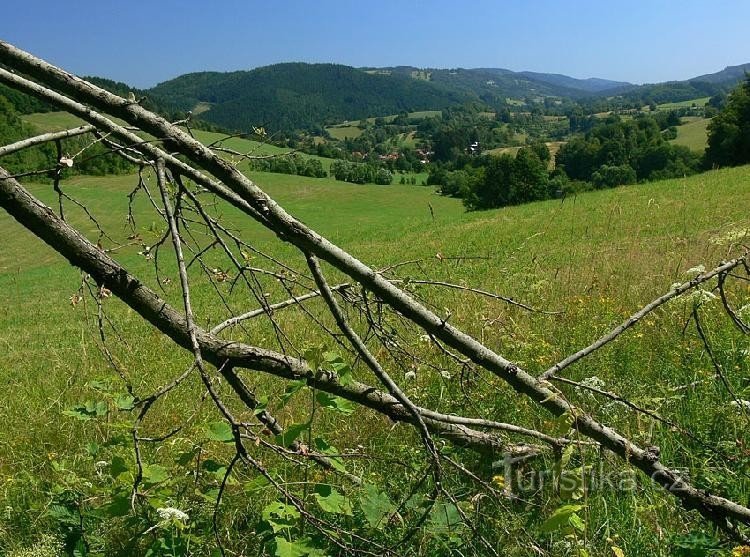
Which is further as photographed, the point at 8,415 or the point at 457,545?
the point at 8,415

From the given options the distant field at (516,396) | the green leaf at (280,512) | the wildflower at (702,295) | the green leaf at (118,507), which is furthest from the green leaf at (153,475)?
the wildflower at (702,295)

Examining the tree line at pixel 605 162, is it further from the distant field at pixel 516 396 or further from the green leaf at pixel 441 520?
the green leaf at pixel 441 520

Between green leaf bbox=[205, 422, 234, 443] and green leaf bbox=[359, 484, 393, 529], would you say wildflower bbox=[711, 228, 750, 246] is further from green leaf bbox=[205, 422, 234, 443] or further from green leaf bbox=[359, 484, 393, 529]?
green leaf bbox=[205, 422, 234, 443]

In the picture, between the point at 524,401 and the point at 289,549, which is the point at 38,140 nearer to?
the point at 289,549

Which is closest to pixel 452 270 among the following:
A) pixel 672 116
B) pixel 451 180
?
pixel 451 180

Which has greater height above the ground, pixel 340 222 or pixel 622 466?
pixel 622 466

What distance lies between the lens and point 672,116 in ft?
412

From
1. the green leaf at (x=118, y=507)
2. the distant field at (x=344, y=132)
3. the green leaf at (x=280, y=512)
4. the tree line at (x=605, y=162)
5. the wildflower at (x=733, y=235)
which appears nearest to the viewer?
the green leaf at (x=280, y=512)

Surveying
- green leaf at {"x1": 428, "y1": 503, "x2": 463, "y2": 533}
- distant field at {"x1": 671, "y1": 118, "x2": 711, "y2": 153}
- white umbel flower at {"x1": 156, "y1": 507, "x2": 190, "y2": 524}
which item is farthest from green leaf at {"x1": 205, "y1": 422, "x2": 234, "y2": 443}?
distant field at {"x1": 671, "y1": 118, "x2": 711, "y2": 153}

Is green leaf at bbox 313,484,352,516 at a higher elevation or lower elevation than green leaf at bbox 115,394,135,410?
lower

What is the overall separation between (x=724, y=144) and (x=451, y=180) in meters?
31.5

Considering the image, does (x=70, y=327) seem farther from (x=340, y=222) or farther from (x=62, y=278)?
(x=340, y=222)

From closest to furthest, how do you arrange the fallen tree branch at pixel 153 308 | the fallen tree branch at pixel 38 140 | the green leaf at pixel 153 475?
the fallen tree branch at pixel 38 140, the fallen tree branch at pixel 153 308, the green leaf at pixel 153 475

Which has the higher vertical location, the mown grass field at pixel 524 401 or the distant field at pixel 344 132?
the distant field at pixel 344 132
